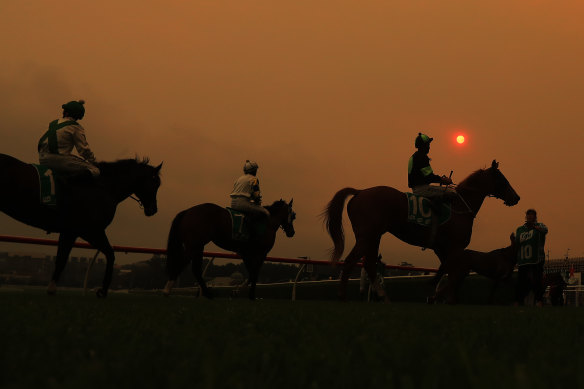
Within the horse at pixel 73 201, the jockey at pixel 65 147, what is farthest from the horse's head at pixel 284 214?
the jockey at pixel 65 147

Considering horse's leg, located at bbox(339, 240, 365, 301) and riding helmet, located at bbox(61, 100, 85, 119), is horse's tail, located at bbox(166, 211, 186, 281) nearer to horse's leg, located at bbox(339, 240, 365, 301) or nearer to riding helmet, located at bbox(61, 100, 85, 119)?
horse's leg, located at bbox(339, 240, 365, 301)

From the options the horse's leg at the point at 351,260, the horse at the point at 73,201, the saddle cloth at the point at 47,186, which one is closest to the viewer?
the horse at the point at 73,201

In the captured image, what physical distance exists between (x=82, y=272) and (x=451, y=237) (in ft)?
22.6

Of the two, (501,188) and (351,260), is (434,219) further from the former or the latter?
(501,188)

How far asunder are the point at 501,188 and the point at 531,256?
1.70 metres

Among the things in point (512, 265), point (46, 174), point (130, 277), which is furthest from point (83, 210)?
point (512, 265)

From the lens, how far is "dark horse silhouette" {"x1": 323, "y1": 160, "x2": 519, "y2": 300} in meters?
9.60

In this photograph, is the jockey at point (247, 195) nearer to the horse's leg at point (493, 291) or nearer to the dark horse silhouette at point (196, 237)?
the dark horse silhouette at point (196, 237)

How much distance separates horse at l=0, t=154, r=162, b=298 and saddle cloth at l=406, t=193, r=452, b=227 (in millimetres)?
4358

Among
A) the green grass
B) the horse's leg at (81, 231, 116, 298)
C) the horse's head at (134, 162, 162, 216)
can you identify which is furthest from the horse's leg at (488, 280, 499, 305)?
the green grass

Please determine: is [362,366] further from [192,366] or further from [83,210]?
[83,210]

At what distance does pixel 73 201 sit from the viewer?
7.55m

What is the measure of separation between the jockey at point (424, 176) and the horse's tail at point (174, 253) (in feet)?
13.8

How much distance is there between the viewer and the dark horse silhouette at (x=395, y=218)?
960 cm
